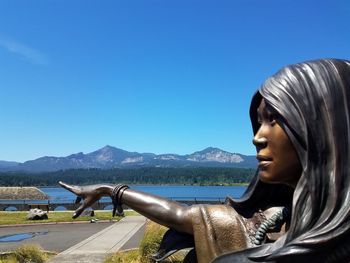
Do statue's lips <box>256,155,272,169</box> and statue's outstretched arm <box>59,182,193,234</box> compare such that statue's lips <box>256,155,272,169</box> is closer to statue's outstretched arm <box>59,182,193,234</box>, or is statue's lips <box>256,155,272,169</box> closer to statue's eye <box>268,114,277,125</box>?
statue's eye <box>268,114,277,125</box>

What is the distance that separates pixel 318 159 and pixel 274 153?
0.58 ft

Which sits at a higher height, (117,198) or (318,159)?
(318,159)

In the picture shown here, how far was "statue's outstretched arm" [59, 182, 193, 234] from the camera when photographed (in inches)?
85.0

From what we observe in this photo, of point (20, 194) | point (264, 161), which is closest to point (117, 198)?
point (264, 161)

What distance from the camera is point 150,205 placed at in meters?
2.23

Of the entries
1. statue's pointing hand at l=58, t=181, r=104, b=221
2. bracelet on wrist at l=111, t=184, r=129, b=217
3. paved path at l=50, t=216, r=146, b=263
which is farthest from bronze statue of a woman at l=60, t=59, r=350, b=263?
paved path at l=50, t=216, r=146, b=263

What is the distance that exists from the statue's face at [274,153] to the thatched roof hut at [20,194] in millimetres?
92721

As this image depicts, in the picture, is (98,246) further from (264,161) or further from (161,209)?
(264,161)

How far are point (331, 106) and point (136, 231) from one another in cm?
1801

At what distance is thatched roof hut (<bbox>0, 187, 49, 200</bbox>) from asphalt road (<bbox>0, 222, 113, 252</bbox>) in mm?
71417

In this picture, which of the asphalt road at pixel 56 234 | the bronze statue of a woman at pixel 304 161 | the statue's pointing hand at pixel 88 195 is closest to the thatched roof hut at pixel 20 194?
the asphalt road at pixel 56 234

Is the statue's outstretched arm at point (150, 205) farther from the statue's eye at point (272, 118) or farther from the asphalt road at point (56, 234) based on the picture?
the asphalt road at point (56, 234)

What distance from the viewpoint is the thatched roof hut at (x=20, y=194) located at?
90750 millimetres

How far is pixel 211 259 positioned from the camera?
2049 mm
